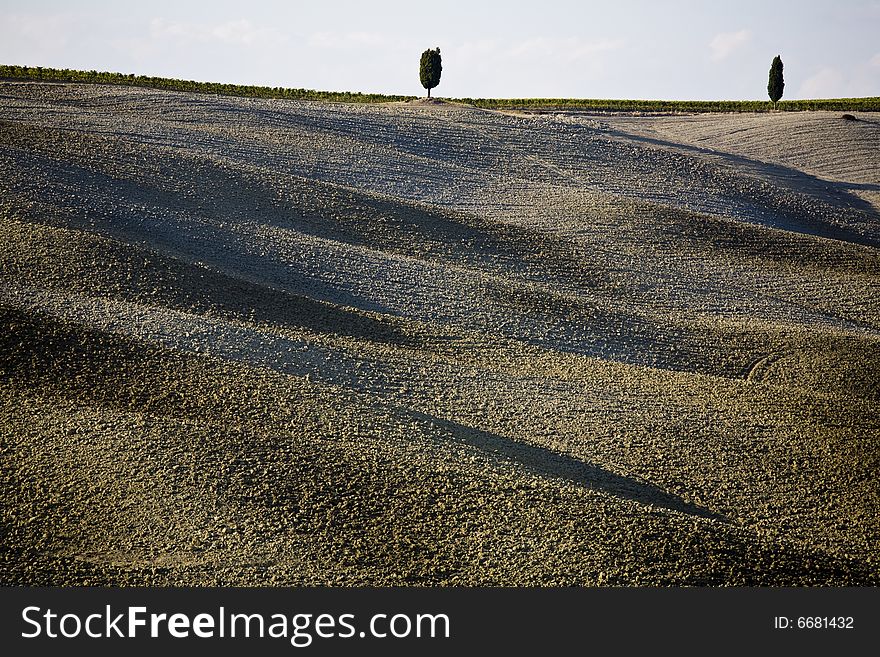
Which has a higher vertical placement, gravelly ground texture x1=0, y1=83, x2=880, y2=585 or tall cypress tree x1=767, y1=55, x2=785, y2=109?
tall cypress tree x1=767, y1=55, x2=785, y2=109

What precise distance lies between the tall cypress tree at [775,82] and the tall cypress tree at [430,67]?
55.7 feet

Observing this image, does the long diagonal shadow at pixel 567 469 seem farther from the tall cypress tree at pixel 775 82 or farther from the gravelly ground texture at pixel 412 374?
the tall cypress tree at pixel 775 82

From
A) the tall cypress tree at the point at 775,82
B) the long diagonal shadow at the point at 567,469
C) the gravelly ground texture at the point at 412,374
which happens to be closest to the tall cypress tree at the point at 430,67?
the tall cypress tree at the point at 775,82

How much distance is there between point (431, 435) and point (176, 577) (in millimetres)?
2821

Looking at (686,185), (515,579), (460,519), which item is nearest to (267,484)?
(460,519)

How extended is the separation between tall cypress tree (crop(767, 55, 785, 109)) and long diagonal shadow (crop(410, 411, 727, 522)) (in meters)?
39.4

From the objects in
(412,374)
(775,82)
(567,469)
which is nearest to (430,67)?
(775,82)

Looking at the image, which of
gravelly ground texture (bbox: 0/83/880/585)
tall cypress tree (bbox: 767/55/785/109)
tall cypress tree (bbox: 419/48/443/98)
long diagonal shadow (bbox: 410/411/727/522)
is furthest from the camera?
tall cypress tree (bbox: 767/55/785/109)

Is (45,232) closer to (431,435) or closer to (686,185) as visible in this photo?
(431,435)

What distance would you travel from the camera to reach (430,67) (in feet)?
127

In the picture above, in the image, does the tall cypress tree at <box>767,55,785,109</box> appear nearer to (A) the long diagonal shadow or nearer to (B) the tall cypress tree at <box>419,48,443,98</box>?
(B) the tall cypress tree at <box>419,48,443,98</box>

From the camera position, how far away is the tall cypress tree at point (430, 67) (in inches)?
1524

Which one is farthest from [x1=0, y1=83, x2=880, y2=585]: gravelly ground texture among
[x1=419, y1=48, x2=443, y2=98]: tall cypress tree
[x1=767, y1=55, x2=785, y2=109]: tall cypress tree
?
[x1=767, y1=55, x2=785, y2=109]: tall cypress tree

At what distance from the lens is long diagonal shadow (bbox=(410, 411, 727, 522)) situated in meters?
7.12
